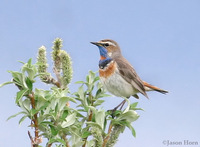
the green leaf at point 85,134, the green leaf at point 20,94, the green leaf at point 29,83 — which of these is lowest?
the green leaf at point 85,134

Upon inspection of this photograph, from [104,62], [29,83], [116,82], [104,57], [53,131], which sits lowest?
[53,131]

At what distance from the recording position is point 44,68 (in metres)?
5.32

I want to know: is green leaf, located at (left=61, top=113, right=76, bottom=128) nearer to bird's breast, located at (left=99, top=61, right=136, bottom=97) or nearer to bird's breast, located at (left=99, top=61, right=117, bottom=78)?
bird's breast, located at (left=99, top=61, right=136, bottom=97)

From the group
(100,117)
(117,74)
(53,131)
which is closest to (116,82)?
(117,74)

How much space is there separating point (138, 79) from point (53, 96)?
10.9ft

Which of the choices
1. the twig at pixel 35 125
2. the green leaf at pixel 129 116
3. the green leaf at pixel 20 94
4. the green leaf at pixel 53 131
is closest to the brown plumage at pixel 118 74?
the green leaf at pixel 129 116

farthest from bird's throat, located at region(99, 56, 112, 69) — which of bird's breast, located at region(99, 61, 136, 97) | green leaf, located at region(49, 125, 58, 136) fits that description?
green leaf, located at region(49, 125, 58, 136)

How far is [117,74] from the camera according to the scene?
7.18 metres

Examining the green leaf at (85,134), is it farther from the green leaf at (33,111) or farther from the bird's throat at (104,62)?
the bird's throat at (104,62)

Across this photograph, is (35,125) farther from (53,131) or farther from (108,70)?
(108,70)

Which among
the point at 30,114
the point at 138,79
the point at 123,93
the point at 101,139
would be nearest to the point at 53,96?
the point at 30,114

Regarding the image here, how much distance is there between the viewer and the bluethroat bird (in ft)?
23.0

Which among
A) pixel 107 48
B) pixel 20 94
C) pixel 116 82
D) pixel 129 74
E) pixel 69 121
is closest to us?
pixel 20 94

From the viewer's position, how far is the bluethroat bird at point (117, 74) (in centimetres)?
700
